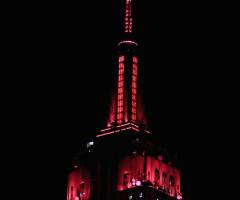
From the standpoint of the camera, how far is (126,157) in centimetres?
9550

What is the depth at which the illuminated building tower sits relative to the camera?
94.0 m

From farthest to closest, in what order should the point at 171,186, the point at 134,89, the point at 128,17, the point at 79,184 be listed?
the point at 128,17
the point at 134,89
the point at 79,184
the point at 171,186

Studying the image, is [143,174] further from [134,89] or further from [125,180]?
[134,89]

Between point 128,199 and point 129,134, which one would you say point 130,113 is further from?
point 128,199

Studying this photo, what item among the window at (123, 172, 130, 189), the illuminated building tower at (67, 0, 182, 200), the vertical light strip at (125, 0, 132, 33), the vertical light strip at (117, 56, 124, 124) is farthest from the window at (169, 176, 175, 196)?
the vertical light strip at (125, 0, 132, 33)

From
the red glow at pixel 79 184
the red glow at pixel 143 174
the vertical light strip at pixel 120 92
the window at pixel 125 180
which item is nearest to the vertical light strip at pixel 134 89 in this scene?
the vertical light strip at pixel 120 92

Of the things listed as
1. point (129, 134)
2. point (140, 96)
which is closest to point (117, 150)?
point (129, 134)

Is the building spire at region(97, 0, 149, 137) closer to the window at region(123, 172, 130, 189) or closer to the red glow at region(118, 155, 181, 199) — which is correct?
the red glow at region(118, 155, 181, 199)

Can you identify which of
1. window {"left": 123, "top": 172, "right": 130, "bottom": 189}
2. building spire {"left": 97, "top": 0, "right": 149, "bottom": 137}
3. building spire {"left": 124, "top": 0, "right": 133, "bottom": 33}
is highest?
building spire {"left": 124, "top": 0, "right": 133, "bottom": 33}

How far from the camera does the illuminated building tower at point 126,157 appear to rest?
94.0 meters

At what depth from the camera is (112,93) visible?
10119 cm

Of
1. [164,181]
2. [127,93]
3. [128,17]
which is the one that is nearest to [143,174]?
[164,181]

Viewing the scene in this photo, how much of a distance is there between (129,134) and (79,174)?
9.58m

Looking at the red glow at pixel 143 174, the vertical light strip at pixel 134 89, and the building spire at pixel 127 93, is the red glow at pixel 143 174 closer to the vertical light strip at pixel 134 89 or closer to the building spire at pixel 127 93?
the building spire at pixel 127 93
